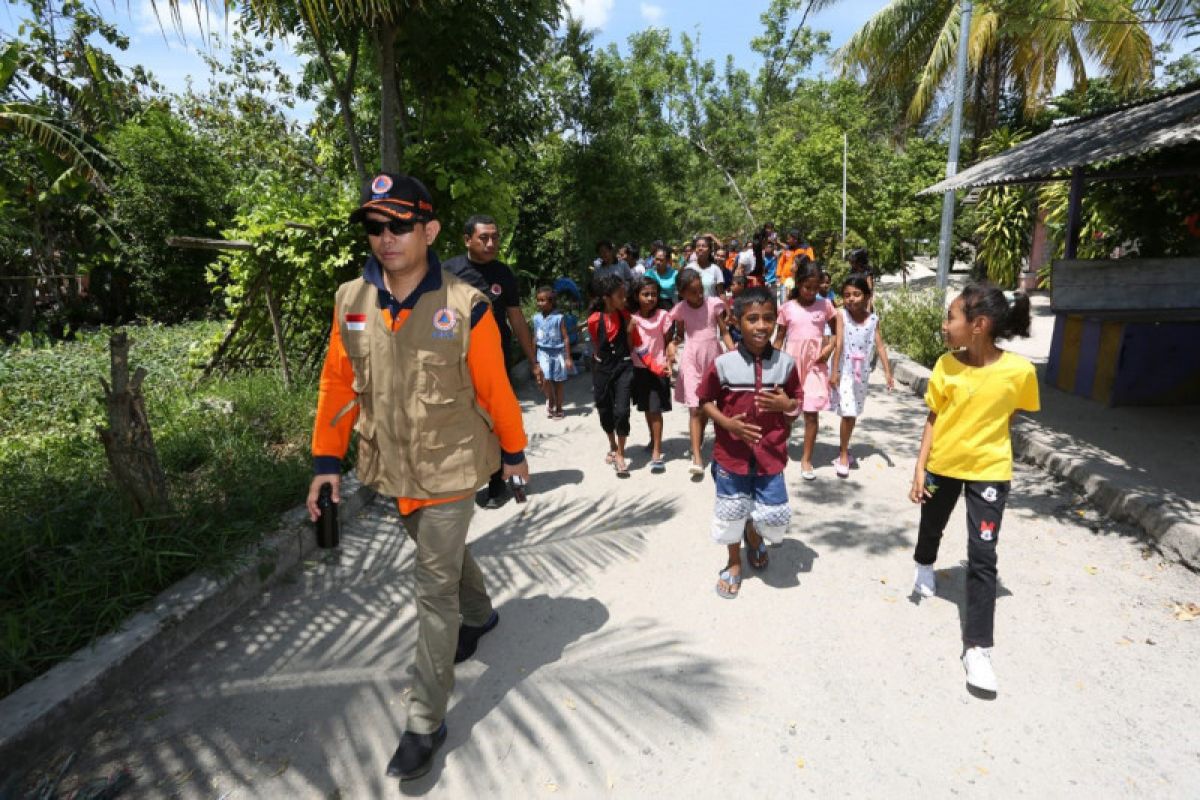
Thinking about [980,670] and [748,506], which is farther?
[748,506]

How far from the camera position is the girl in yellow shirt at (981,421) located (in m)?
2.88

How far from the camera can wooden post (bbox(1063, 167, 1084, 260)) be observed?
26.4 ft

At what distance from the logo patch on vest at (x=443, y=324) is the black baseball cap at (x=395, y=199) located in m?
0.34

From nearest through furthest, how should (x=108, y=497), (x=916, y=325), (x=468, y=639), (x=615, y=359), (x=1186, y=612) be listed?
(x=468, y=639) → (x=1186, y=612) → (x=108, y=497) → (x=615, y=359) → (x=916, y=325)

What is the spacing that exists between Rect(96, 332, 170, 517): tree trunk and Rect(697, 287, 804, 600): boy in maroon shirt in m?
3.04

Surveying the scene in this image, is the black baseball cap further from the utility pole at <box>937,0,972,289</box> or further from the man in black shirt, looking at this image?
the utility pole at <box>937,0,972,289</box>

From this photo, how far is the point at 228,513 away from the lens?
4051 millimetres

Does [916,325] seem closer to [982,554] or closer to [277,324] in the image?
[982,554]

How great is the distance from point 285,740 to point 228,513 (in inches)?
72.1

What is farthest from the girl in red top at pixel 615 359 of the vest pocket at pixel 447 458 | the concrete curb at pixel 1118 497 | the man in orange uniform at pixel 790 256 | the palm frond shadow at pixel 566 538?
the man in orange uniform at pixel 790 256

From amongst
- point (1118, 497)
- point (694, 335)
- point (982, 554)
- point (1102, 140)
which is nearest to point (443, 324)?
point (982, 554)

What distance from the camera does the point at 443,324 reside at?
2438mm

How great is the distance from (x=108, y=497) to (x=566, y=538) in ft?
8.86

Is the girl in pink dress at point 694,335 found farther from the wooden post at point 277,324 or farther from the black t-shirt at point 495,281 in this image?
the wooden post at point 277,324
